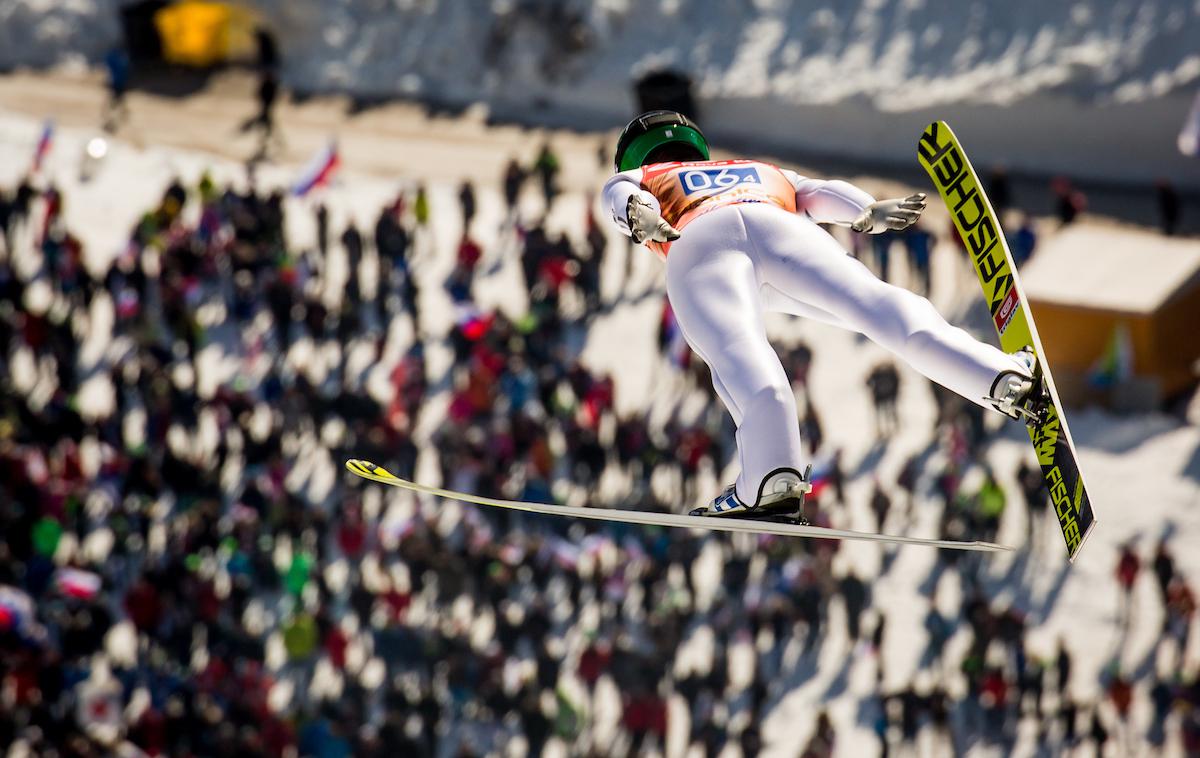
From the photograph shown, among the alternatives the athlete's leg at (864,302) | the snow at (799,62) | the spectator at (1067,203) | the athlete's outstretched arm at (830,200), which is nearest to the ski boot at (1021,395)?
the athlete's leg at (864,302)

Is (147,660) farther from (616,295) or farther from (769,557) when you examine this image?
(616,295)

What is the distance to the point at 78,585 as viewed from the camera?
24.6 m

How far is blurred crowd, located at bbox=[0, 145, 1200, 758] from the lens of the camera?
23.3m

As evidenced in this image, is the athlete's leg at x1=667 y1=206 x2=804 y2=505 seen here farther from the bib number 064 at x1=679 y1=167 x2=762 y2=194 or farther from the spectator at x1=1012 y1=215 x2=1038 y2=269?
the spectator at x1=1012 y1=215 x2=1038 y2=269

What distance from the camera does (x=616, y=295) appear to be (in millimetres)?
31344

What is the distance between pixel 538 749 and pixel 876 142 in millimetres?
16006

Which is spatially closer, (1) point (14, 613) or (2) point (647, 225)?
(2) point (647, 225)

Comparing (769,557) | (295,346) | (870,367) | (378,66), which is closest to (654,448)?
(769,557)

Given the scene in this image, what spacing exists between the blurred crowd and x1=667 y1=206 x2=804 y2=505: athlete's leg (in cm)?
1372

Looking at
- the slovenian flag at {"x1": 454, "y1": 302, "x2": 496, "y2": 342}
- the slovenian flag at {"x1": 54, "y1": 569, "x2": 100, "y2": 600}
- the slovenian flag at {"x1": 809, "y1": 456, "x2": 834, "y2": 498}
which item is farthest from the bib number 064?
the slovenian flag at {"x1": 454, "y1": 302, "x2": 496, "y2": 342}

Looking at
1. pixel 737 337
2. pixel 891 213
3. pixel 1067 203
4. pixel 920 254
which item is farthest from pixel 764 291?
pixel 1067 203

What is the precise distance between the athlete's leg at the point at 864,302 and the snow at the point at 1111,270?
59.6 ft

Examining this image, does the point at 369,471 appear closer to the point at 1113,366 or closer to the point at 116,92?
the point at 1113,366

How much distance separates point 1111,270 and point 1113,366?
136 centimetres
